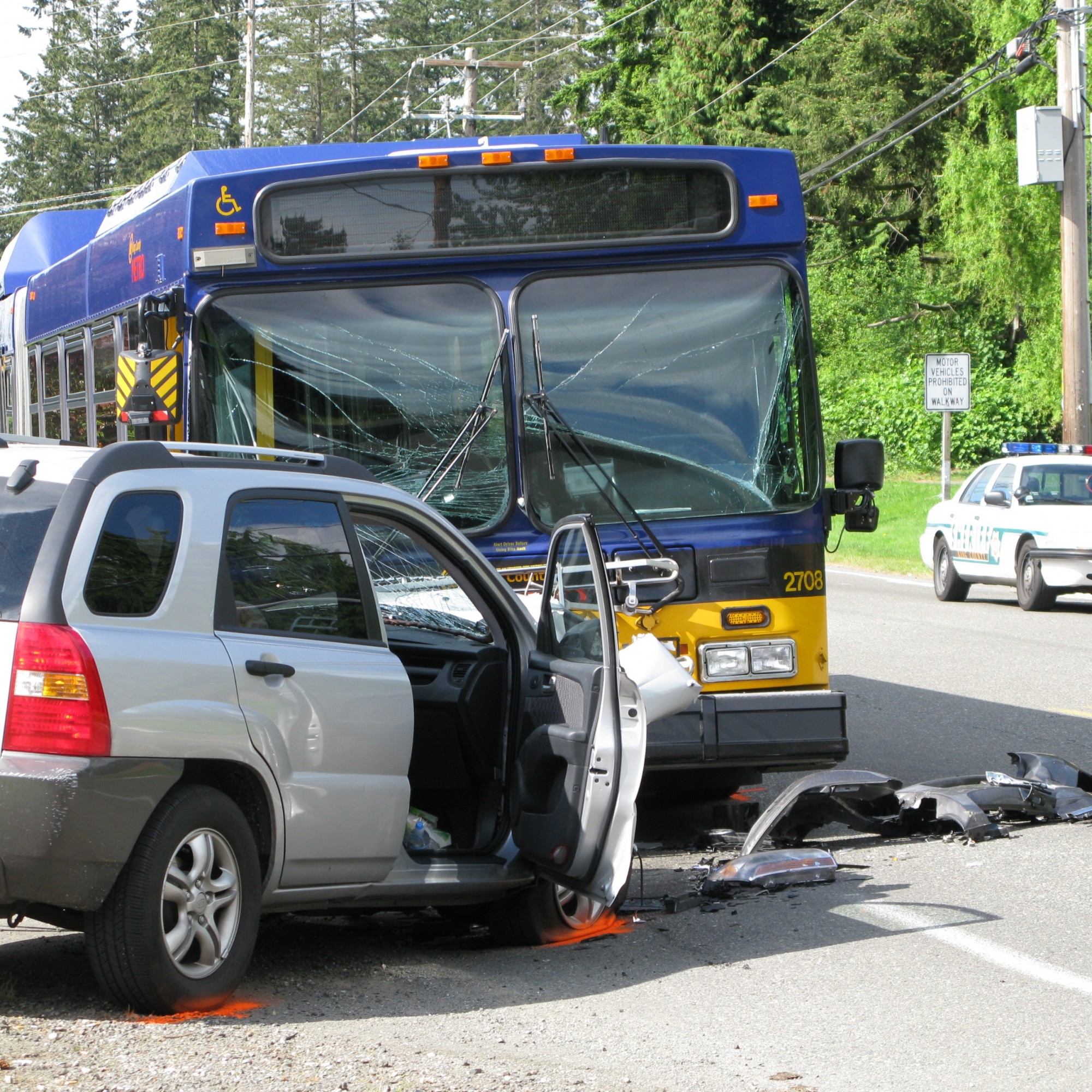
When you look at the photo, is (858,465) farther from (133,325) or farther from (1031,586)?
(1031,586)

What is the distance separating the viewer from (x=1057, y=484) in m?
19.5

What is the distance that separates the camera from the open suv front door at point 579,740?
Result: 545 cm

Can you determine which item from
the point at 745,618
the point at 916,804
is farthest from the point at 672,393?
the point at 916,804

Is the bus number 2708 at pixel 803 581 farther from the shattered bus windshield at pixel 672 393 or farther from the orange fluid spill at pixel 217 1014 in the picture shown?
the orange fluid spill at pixel 217 1014

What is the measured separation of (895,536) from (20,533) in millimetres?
27552

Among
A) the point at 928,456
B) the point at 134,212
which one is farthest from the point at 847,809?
the point at 928,456

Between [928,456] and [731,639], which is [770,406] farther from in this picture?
[928,456]

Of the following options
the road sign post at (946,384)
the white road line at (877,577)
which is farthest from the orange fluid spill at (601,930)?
the road sign post at (946,384)

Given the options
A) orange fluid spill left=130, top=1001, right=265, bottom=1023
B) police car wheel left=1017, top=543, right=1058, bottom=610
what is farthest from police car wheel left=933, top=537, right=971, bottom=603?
orange fluid spill left=130, top=1001, right=265, bottom=1023

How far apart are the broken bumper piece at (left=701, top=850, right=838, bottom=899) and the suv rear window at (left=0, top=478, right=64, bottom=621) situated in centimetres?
311

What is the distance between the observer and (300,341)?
772 cm

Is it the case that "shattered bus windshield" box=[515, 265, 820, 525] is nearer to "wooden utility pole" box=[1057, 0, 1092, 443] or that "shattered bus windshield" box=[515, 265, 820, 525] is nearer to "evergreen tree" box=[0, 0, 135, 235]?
"wooden utility pole" box=[1057, 0, 1092, 443]

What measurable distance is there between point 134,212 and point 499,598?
6218mm

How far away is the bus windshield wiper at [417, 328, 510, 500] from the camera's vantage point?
25.2 feet
